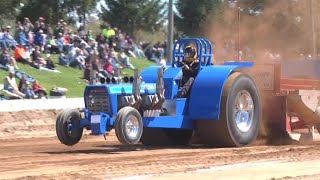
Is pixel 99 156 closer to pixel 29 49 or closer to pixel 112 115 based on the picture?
pixel 112 115

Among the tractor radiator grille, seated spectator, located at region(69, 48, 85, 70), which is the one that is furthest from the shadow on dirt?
seated spectator, located at region(69, 48, 85, 70)

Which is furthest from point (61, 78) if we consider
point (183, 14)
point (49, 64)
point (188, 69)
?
point (183, 14)

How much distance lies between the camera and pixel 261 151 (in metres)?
11.4

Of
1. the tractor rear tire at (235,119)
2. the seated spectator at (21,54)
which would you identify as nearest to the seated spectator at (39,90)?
the seated spectator at (21,54)

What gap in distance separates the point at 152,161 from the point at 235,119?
282 cm

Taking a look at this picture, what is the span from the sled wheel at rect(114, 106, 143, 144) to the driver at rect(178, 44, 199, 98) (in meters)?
1.22

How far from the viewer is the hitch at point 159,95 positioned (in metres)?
11.6

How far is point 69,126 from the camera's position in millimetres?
11281

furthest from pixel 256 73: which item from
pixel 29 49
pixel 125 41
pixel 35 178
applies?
pixel 125 41

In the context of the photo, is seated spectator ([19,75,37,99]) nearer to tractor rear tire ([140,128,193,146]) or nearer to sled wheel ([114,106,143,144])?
tractor rear tire ([140,128,193,146])

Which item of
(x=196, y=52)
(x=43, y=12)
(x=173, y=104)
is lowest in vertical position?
(x=173, y=104)

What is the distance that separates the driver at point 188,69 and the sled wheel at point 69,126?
1.85 metres

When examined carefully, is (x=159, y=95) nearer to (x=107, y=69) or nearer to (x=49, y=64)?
(x=49, y=64)

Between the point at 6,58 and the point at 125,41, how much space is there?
441 inches
